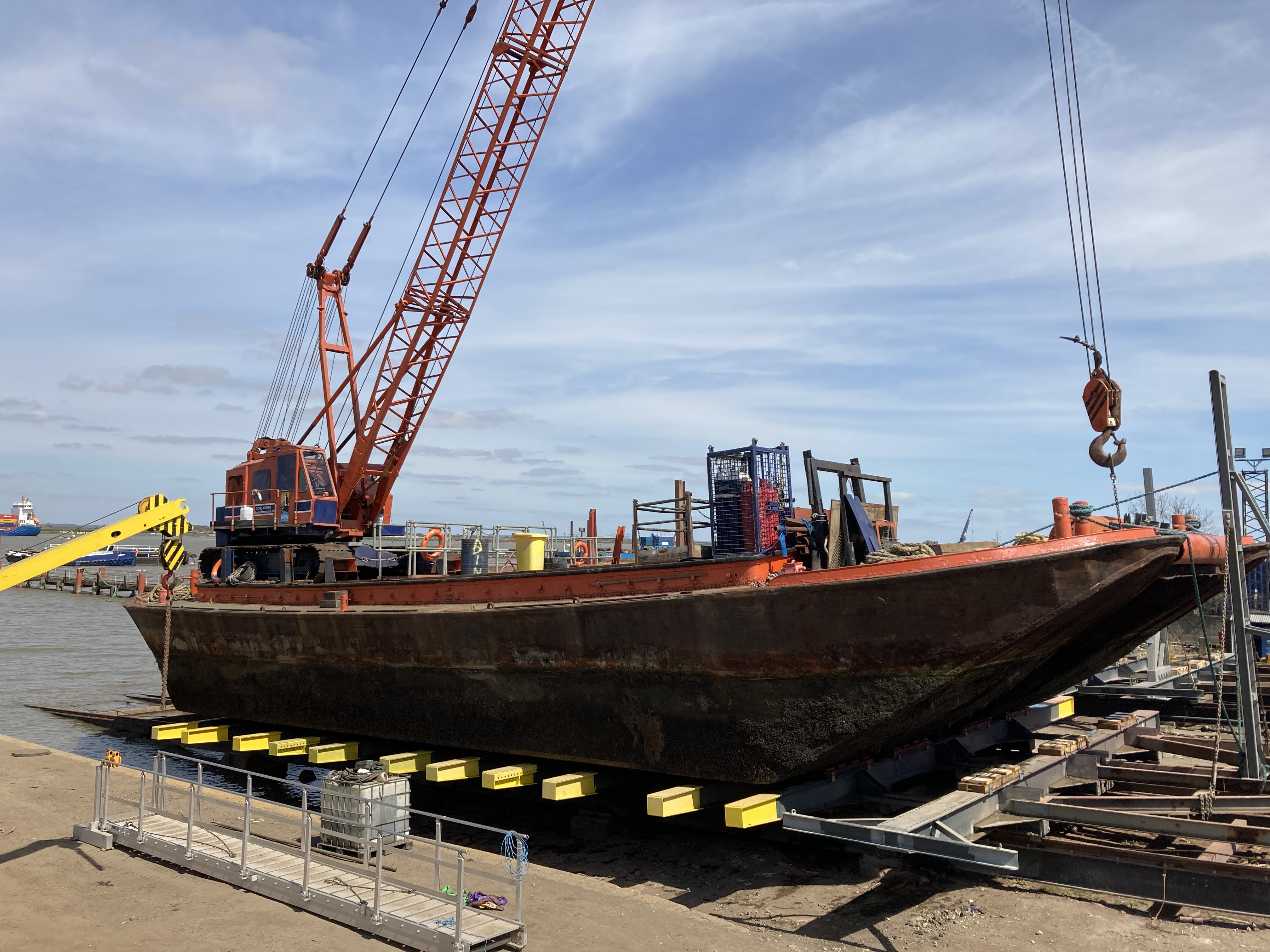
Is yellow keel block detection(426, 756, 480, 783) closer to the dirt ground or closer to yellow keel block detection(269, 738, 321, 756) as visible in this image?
the dirt ground

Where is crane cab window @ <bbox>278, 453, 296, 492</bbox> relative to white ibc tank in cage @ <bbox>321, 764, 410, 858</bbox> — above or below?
above

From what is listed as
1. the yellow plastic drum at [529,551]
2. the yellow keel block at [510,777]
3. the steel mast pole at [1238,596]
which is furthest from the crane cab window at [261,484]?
the steel mast pole at [1238,596]

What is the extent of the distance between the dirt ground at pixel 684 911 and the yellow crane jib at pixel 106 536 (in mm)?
3166

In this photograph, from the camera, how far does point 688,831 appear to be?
40.0 ft

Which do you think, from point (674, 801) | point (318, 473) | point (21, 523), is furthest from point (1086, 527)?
point (21, 523)

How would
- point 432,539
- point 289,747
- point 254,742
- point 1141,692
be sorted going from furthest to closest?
point 432,539
point 254,742
point 1141,692
point 289,747

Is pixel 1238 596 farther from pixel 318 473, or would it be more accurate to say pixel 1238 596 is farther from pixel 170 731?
pixel 170 731

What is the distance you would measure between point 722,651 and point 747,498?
1807 millimetres

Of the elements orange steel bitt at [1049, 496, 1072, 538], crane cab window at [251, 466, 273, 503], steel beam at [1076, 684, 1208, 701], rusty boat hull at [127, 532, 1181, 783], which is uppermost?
crane cab window at [251, 466, 273, 503]

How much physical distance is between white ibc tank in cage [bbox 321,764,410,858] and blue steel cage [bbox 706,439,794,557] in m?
4.60

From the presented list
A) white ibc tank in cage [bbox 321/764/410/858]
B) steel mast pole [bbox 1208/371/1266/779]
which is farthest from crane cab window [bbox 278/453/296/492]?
steel mast pole [bbox 1208/371/1266/779]

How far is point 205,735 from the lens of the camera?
16797 mm

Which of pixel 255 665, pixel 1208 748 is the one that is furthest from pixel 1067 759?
pixel 255 665

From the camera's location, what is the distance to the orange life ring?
1743 centimetres
